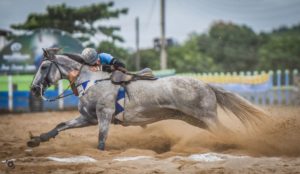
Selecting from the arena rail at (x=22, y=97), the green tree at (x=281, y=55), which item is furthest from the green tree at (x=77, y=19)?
the green tree at (x=281, y=55)

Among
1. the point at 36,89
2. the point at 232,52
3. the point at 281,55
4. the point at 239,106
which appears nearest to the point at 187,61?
the point at 281,55

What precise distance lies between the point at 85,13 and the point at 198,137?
69.2 feet

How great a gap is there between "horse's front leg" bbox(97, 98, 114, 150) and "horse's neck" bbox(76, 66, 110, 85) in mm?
604

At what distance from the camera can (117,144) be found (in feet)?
30.3

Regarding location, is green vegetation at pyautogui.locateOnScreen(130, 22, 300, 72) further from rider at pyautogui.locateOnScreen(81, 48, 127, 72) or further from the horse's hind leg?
the horse's hind leg

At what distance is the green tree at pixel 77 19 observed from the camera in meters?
27.0

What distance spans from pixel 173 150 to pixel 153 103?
955 millimetres

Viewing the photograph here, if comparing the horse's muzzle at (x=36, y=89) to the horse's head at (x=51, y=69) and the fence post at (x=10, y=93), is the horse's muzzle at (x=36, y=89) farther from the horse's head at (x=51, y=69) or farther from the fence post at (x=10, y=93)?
the fence post at (x=10, y=93)

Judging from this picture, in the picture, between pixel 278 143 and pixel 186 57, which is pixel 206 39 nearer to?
pixel 186 57

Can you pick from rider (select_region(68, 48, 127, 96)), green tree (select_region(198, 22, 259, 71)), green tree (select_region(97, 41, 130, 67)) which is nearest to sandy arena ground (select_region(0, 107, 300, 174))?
rider (select_region(68, 48, 127, 96))

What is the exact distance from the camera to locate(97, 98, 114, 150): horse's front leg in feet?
26.2

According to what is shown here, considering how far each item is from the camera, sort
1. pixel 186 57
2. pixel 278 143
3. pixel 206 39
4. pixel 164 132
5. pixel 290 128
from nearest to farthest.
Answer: pixel 278 143
pixel 290 128
pixel 164 132
pixel 186 57
pixel 206 39

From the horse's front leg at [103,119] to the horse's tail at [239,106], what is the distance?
188cm

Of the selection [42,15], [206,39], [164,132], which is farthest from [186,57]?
[164,132]
